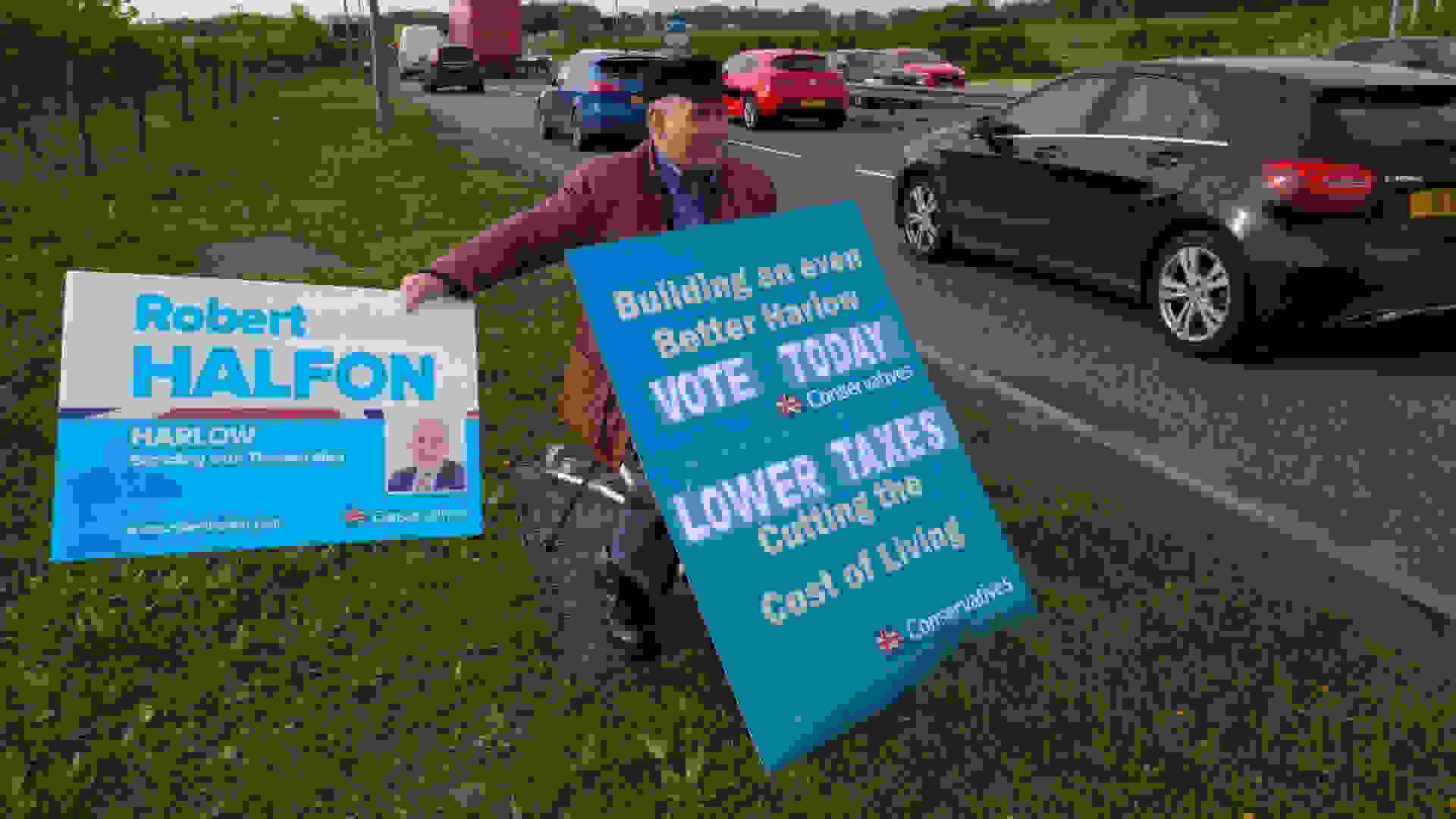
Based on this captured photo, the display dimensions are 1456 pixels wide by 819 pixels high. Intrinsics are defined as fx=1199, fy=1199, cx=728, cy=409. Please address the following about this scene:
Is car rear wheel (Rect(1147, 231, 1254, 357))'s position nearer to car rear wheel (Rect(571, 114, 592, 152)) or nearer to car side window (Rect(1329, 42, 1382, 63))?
car side window (Rect(1329, 42, 1382, 63))

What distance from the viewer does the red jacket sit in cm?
314

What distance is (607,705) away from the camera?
3.24 metres

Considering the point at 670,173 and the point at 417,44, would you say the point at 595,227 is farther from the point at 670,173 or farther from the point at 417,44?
the point at 417,44

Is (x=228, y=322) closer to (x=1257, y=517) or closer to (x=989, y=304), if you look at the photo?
(x=1257, y=517)

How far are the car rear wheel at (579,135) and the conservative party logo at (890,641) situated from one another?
17.1 metres

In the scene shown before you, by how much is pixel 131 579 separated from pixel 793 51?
21.1 metres

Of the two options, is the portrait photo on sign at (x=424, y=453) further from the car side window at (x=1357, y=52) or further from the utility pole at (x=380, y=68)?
the utility pole at (x=380, y=68)

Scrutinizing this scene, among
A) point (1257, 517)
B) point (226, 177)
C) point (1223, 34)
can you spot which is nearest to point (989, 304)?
point (1257, 517)

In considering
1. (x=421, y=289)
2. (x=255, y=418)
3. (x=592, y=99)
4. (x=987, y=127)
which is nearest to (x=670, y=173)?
(x=421, y=289)

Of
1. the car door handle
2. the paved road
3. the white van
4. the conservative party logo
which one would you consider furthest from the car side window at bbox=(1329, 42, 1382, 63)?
the white van

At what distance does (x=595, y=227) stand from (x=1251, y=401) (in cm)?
398

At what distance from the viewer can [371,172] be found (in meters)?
15.9

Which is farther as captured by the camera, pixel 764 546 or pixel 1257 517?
pixel 1257 517

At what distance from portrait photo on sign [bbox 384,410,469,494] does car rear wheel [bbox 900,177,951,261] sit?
6.41 meters
